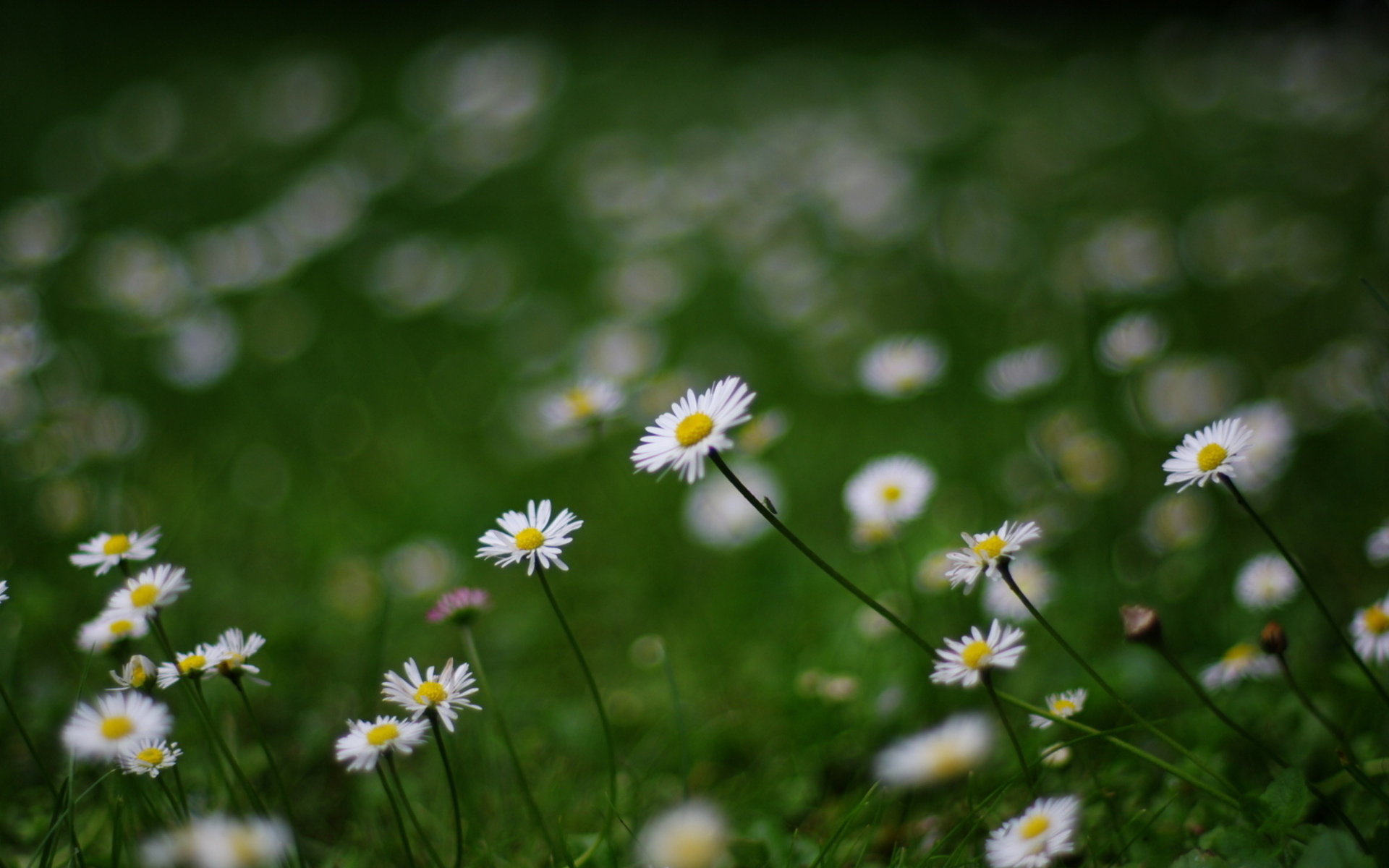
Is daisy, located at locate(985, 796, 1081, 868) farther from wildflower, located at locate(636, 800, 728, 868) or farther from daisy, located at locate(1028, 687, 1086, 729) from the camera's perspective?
wildflower, located at locate(636, 800, 728, 868)

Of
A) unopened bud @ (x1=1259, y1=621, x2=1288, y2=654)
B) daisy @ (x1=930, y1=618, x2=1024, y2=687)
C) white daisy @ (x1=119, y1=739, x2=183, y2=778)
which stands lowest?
unopened bud @ (x1=1259, y1=621, x2=1288, y2=654)

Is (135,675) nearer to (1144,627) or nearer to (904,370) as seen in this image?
(1144,627)

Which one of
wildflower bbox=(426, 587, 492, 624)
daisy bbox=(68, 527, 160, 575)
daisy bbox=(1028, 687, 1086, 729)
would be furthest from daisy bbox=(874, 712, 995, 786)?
daisy bbox=(68, 527, 160, 575)

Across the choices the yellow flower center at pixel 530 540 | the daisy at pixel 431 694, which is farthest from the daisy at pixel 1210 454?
the daisy at pixel 431 694

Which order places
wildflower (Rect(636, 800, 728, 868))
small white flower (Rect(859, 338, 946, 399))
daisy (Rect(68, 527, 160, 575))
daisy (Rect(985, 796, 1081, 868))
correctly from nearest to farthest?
wildflower (Rect(636, 800, 728, 868)) → daisy (Rect(985, 796, 1081, 868)) → daisy (Rect(68, 527, 160, 575)) → small white flower (Rect(859, 338, 946, 399))

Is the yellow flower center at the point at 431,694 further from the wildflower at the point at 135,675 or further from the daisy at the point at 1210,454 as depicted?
the daisy at the point at 1210,454

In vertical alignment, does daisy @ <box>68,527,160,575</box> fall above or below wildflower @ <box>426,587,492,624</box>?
above

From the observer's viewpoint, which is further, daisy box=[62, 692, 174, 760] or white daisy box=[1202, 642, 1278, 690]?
white daisy box=[1202, 642, 1278, 690]
